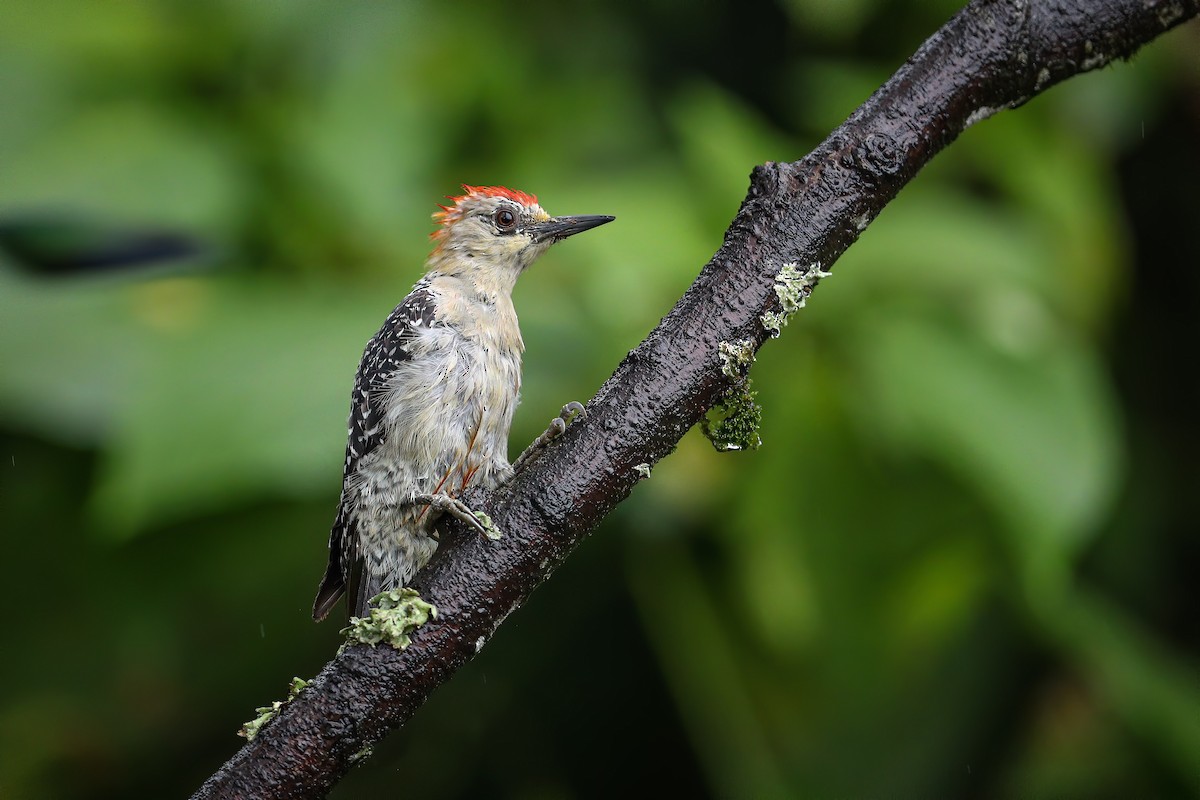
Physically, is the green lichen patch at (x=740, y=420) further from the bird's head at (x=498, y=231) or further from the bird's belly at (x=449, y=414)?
the bird's head at (x=498, y=231)

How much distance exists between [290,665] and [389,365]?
1.28 m

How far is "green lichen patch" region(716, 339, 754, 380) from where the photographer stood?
5.26 feet

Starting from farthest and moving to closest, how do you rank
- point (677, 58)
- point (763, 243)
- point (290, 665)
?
point (677, 58), point (290, 665), point (763, 243)

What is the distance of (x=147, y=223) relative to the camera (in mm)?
3438

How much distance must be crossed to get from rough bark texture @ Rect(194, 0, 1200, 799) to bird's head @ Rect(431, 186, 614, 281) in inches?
43.1

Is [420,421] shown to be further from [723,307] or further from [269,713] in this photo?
[723,307]

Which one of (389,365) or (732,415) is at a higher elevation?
(389,365)

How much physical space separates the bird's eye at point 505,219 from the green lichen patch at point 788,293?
1.36m

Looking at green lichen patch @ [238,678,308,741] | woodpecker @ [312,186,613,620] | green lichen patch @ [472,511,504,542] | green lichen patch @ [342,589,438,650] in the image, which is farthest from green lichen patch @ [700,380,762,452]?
woodpecker @ [312,186,613,620]

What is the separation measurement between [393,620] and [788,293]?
2.37ft

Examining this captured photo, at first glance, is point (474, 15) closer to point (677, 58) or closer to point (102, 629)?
point (677, 58)

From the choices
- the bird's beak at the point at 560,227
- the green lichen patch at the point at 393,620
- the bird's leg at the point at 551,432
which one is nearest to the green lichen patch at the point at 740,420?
the bird's leg at the point at 551,432

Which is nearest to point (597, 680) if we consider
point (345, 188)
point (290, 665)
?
point (290, 665)

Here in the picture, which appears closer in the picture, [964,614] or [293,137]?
[964,614]
